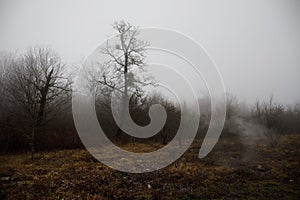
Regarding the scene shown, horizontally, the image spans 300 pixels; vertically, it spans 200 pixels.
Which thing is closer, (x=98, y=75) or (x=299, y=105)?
(x=98, y=75)

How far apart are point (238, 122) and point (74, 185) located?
66.2ft

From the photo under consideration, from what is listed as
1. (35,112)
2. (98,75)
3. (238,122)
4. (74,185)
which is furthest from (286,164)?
(98,75)

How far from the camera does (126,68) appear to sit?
1906 centimetres

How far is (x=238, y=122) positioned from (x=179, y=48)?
17.4m

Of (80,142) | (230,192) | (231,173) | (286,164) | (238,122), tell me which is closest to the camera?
(230,192)

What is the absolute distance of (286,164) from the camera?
1077 centimetres

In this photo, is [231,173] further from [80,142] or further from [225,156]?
[80,142]

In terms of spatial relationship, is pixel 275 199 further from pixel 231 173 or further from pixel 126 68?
pixel 126 68

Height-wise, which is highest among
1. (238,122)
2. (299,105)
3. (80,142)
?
(299,105)

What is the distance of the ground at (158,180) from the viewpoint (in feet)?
21.7

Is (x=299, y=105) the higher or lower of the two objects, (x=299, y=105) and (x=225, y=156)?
the higher

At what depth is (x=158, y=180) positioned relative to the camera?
8008mm

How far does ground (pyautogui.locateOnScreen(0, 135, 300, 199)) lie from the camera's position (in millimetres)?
6613

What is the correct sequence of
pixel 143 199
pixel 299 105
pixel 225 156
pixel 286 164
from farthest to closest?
1. pixel 299 105
2. pixel 225 156
3. pixel 286 164
4. pixel 143 199
